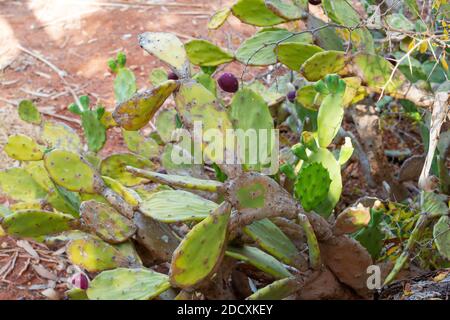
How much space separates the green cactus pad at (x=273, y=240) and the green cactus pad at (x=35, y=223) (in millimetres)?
517

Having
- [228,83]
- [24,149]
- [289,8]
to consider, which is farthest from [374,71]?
[24,149]

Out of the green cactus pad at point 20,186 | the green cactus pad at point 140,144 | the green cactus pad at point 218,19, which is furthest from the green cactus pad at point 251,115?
the green cactus pad at point 20,186

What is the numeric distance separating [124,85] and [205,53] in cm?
38

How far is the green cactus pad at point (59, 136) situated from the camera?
235cm

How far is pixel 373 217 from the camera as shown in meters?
1.84

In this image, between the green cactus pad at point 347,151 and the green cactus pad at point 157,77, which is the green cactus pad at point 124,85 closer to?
the green cactus pad at point 157,77

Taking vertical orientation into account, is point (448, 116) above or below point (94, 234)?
above

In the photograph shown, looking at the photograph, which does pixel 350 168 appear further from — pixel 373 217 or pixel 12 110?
pixel 12 110

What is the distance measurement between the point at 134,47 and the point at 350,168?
4.99ft

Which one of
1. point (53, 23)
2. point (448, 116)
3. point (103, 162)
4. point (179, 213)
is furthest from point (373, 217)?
point (53, 23)

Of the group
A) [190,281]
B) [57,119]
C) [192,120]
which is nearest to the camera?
[190,281]

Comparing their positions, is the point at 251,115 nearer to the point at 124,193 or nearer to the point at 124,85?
the point at 124,193

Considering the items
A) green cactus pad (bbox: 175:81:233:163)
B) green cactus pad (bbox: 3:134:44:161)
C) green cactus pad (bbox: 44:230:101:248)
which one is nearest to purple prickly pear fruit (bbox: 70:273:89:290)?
green cactus pad (bbox: 44:230:101:248)

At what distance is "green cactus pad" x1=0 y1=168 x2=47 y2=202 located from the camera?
7.13ft
